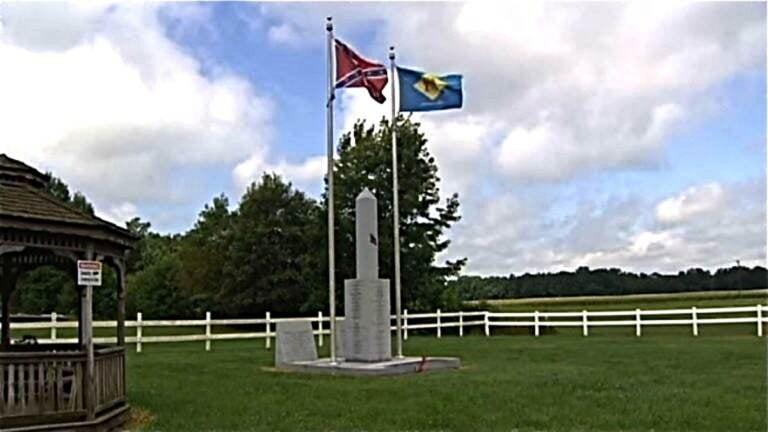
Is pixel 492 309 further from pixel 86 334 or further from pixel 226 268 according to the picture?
pixel 86 334

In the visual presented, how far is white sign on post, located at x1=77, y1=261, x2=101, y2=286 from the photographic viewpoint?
10875 mm

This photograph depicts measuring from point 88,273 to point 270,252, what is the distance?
34.6 meters

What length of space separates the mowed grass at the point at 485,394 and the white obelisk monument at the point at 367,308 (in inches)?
60.2

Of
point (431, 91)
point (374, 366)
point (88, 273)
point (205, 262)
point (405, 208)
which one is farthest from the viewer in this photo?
point (205, 262)

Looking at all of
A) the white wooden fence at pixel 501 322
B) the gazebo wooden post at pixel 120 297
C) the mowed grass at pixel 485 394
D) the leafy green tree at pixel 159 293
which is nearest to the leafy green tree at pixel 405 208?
the white wooden fence at pixel 501 322

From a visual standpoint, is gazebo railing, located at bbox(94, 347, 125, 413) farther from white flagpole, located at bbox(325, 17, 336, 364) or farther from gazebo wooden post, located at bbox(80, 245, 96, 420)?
white flagpole, located at bbox(325, 17, 336, 364)

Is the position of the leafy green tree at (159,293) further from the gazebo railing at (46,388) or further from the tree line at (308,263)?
the gazebo railing at (46,388)

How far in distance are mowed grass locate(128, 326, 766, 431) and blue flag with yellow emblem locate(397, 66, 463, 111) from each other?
5.60 meters

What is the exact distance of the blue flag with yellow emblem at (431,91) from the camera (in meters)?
21.4

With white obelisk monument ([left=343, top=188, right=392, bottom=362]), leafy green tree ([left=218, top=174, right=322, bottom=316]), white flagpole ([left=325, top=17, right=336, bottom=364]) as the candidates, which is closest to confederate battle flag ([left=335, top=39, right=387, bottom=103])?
white flagpole ([left=325, top=17, right=336, bottom=364])

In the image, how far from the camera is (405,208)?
41844 millimetres

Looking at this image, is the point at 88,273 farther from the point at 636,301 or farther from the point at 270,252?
the point at 636,301

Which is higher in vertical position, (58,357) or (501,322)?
(58,357)

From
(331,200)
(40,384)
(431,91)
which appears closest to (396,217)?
(331,200)
